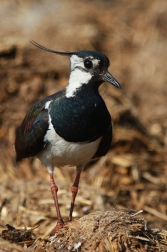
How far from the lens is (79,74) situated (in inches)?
254

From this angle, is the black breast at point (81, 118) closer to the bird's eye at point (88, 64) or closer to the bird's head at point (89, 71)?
the bird's head at point (89, 71)

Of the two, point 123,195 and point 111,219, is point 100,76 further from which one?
point 123,195

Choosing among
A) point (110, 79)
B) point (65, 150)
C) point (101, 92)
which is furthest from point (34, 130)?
point (101, 92)

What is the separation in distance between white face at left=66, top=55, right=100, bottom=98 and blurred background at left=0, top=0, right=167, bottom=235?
5.75ft

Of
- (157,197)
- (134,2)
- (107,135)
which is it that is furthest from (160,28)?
(107,135)

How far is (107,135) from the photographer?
6.66 m

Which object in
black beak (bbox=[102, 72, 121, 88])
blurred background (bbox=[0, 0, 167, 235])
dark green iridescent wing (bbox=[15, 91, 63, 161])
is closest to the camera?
black beak (bbox=[102, 72, 121, 88])

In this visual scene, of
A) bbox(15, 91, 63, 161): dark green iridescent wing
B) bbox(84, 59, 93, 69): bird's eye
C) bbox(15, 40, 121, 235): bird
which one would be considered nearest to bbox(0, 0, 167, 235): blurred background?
bbox(15, 91, 63, 161): dark green iridescent wing

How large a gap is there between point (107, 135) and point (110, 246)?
4.98ft

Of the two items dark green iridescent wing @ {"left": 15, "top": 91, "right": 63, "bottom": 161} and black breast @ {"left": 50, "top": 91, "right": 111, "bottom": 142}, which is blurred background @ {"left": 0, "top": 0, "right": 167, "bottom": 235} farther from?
black breast @ {"left": 50, "top": 91, "right": 111, "bottom": 142}

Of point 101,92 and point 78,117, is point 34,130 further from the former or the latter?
point 101,92

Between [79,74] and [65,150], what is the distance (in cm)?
80

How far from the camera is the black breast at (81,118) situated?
6.35m

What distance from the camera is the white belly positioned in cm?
640
